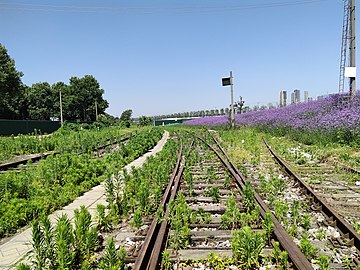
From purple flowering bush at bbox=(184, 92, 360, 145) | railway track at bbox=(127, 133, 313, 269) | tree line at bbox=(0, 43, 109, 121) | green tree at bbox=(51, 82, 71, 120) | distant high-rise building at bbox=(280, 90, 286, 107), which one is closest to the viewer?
railway track at bbox=(127, 133, 313, 269)

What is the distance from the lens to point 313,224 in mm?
4426

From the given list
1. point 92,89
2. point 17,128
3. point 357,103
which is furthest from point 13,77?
point 357,103

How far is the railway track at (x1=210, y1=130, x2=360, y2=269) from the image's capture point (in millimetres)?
3329

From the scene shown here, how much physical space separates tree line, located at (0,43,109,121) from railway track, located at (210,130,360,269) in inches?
2745

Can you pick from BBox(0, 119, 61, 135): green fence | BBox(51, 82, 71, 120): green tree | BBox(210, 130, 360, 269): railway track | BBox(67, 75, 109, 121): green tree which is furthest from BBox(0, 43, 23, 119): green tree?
BBox(210, 130, 360, 269): railway track

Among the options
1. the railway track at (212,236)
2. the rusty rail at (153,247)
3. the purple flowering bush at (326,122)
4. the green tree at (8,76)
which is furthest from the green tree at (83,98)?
the rusty rail at (153,247)

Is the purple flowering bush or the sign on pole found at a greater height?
the sign on pole

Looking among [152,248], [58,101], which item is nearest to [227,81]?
[152,248]

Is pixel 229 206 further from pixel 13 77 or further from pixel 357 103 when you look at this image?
pixel 13 77

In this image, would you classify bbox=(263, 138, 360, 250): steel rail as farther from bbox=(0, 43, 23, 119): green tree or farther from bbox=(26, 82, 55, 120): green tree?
bbox=(26, 82, 55, 120): green tree

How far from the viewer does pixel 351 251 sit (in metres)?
3.52

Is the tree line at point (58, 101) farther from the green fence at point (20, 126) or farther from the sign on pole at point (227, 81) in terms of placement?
the sign on pole at point (227, 81)

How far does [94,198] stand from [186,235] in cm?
309

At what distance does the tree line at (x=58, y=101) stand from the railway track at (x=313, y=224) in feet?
229
